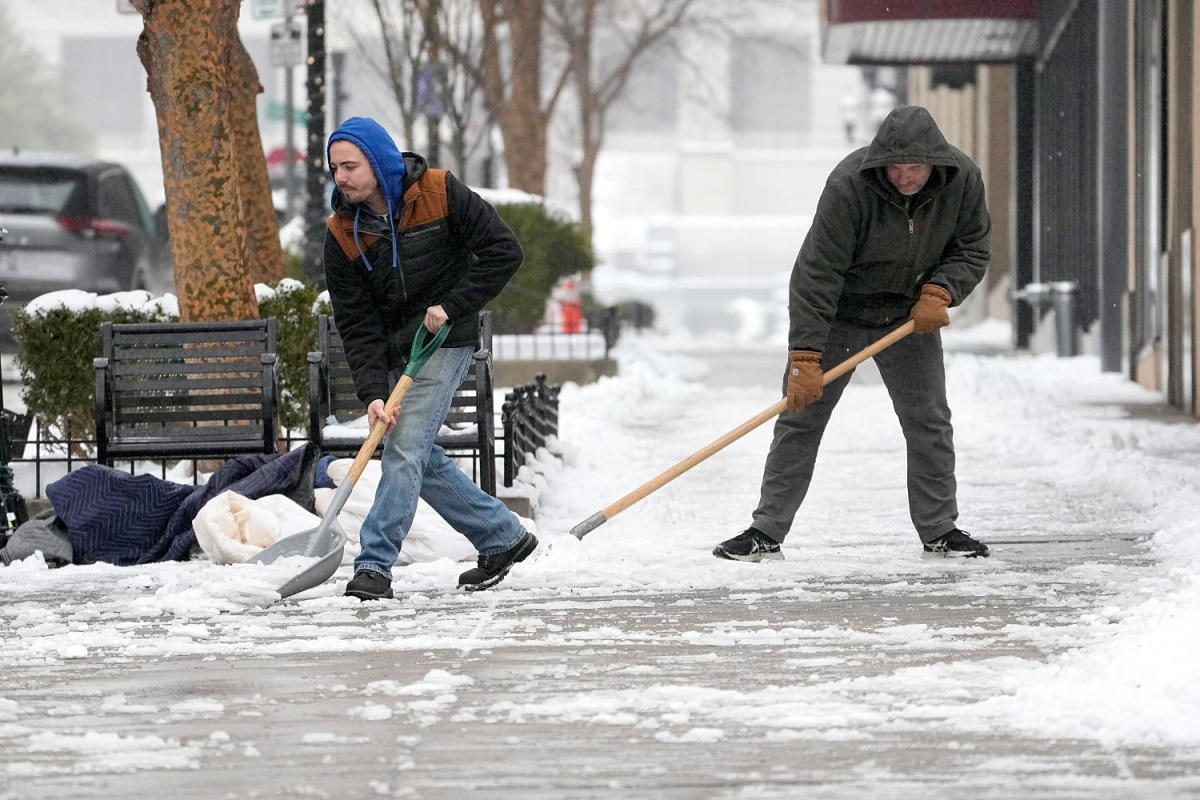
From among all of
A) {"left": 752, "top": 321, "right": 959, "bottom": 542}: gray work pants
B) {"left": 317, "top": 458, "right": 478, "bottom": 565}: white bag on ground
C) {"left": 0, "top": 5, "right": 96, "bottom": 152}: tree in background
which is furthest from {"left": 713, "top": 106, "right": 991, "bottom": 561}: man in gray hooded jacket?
{"left": 0, "top": 5, "right": 96, "bottom": 152}: tree in background

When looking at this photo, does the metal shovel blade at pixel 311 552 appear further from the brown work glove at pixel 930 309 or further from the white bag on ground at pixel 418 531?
the brown work glove at pixel 930 309

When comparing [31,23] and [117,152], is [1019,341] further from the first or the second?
[31,23]

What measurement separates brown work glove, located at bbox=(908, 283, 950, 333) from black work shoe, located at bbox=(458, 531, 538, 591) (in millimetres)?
1668

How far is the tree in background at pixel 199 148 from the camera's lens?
10000 mm

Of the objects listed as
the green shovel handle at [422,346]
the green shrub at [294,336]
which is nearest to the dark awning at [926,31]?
the green shrub at [294,336]

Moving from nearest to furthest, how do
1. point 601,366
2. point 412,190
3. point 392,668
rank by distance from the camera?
1. point 392,668
2. point 412,190
3. point 601,366

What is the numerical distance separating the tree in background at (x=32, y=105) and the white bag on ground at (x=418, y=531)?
72.0 metres

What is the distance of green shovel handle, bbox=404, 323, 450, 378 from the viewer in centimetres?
700

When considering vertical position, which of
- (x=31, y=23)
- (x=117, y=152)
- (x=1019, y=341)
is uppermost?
(x=31, y=23)

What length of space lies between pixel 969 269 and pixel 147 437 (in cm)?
369

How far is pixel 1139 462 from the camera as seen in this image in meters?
10.5

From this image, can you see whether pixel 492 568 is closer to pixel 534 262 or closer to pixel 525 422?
pixel 525 422

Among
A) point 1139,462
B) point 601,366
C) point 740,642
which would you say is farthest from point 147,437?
point 601,366

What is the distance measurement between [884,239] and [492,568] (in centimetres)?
191
